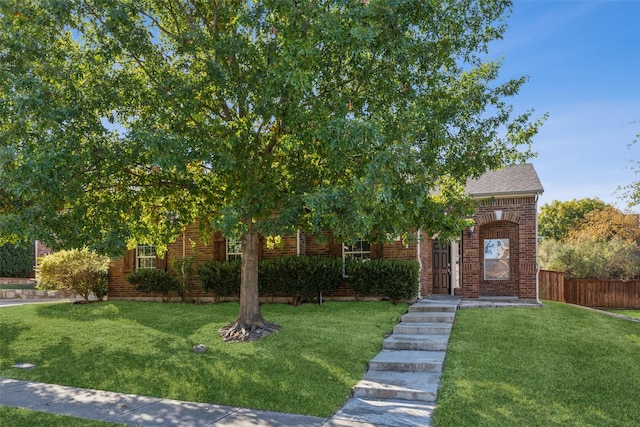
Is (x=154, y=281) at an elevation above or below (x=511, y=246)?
below

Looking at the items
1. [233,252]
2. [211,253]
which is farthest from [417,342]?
[211,253]

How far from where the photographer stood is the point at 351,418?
6.13 m

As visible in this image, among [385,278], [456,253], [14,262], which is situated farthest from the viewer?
[14,262]

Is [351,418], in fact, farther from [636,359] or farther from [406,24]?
[406,24]

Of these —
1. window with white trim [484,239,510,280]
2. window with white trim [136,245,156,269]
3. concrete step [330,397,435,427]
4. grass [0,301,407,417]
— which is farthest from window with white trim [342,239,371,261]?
concrete step [330,397,435,427]

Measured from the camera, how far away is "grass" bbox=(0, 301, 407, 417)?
713cm

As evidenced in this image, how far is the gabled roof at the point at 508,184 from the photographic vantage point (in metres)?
15.0

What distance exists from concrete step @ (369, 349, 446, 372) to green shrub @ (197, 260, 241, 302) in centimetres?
752

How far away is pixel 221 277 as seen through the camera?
614 inches

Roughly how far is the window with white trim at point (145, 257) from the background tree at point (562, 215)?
119 ft

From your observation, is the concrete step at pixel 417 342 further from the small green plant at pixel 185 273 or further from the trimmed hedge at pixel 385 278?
the small green plant at pixel 185 273

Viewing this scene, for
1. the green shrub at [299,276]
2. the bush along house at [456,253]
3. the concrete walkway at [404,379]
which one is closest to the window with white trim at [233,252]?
the bush along house at [456,253]

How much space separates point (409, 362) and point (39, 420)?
216 inches

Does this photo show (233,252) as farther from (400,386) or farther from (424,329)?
(400,386)
